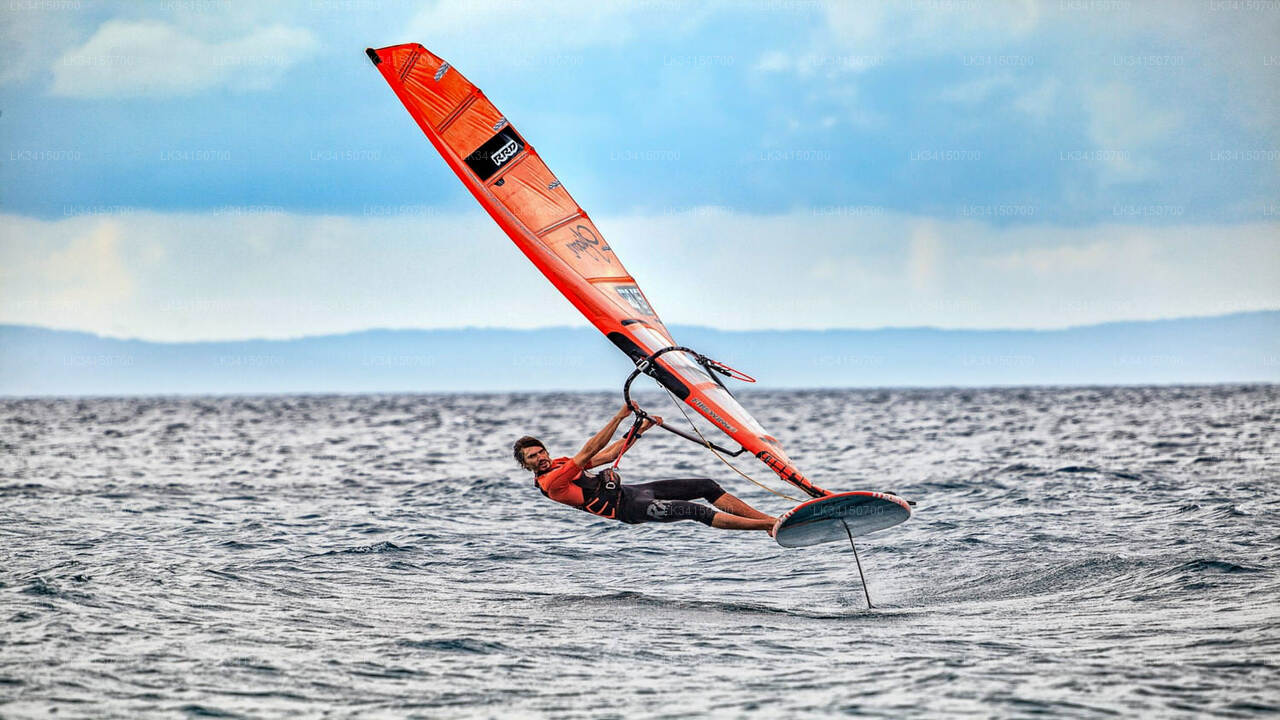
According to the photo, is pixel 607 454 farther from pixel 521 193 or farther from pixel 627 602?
pixel 521 193

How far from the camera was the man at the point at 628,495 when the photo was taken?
33.0 feet

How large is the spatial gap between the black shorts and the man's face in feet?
2.42

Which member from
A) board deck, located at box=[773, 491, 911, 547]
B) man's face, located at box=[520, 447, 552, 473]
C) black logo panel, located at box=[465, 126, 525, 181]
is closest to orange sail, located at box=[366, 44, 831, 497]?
black logo panel, located at box=[465, 126, 525, 181]

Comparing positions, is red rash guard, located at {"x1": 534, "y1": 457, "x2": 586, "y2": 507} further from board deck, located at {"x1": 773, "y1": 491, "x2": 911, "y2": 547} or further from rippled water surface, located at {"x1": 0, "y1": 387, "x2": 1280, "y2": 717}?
board deck, located at {"x1": 773, "y1": 491, "x2": 911, "y2": 547}

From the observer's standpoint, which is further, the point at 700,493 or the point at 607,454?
the point at 700,493

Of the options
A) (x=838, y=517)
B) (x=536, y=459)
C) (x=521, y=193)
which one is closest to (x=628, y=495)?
(x=536, y=459)

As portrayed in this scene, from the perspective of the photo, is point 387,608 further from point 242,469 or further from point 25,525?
point 242,469

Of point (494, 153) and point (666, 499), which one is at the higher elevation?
point (494, 153)

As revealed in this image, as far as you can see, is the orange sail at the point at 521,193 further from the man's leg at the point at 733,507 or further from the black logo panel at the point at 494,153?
the man's leg at the point at 733,507

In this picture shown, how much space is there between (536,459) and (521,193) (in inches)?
135

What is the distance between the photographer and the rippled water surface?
7.11m

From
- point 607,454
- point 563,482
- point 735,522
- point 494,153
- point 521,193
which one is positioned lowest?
point 735,522

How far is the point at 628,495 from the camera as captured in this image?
1037 centimetres

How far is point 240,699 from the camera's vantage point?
7082mm
